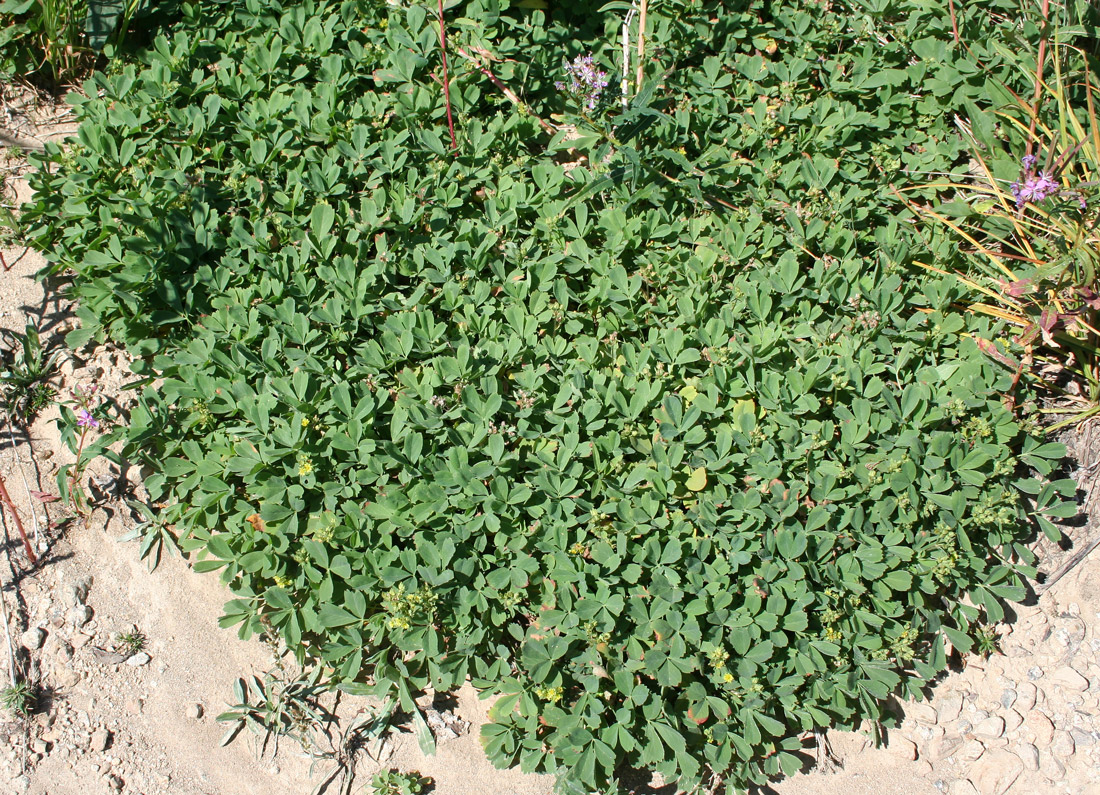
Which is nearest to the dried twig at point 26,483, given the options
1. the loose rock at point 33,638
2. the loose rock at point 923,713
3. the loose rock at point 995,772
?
the loose rock at point 33,638

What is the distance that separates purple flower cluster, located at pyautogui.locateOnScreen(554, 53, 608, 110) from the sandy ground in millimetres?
2179

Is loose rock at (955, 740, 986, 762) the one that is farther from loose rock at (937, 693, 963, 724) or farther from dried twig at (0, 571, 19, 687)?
dried twig at (0, 571, 19, 687)

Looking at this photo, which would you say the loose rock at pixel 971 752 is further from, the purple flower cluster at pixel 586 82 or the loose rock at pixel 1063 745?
the purple flower cluster at pixel 586 82

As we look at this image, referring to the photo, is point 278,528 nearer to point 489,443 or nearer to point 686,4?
point 489,443

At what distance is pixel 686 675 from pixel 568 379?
1.07 meters

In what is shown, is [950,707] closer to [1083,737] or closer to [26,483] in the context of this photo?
[1083,737]

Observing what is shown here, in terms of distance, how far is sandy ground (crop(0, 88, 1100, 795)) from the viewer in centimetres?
265

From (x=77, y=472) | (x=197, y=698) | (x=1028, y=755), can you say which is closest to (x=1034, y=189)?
(x=1028, y=755)

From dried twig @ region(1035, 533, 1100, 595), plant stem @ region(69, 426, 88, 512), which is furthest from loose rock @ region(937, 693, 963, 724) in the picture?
plant stem @ region(69, 426, 88, 512)

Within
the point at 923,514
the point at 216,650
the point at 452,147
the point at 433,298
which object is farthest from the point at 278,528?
the point at 923,514

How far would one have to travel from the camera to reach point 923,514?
269 centimetres

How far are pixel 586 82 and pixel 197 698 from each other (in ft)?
9.16

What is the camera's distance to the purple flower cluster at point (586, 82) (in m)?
3.32

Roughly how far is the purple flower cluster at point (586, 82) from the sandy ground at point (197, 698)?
218 centimetres
